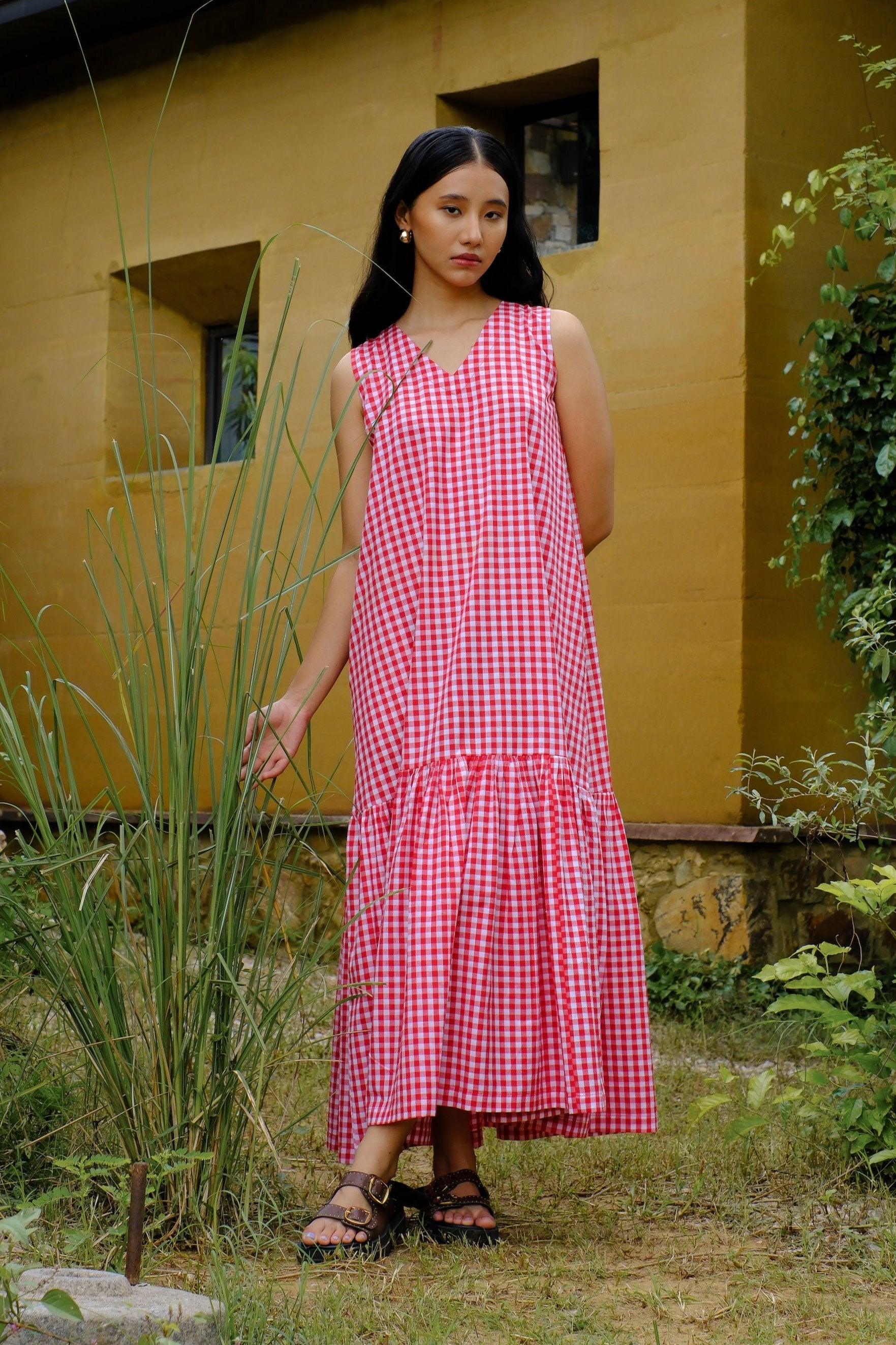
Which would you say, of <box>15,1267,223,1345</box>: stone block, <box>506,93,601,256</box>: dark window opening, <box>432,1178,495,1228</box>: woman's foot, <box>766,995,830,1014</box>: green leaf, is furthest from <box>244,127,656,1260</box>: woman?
<box>506,93,601,256</box>: dark window opening

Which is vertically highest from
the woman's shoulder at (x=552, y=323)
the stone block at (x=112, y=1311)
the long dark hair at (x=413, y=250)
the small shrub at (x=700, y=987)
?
the long dark hair at (x=413, y=250)

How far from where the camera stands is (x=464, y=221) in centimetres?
239

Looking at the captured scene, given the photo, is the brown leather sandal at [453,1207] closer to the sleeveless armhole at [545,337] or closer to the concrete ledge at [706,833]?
the sleeveless armhole at [545,337]

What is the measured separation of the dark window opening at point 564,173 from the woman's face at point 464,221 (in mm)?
2767

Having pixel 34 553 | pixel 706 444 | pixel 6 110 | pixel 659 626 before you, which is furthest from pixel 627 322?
pixel 6 110

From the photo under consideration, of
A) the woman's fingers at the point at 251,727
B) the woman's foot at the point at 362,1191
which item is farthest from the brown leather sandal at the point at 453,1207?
the woman's fingers at the point at 251,727

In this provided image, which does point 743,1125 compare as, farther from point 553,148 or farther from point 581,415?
point 553,148

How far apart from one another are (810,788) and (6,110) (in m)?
5.17

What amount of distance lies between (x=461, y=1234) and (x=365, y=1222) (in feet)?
0.57

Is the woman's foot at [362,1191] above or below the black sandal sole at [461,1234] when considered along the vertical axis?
above

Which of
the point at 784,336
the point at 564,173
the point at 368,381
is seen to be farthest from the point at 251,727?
the point at 564,173

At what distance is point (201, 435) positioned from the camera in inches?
253

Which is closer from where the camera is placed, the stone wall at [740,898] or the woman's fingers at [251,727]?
the woman's fingers at [251,727]

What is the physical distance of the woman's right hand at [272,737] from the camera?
2172 mm
